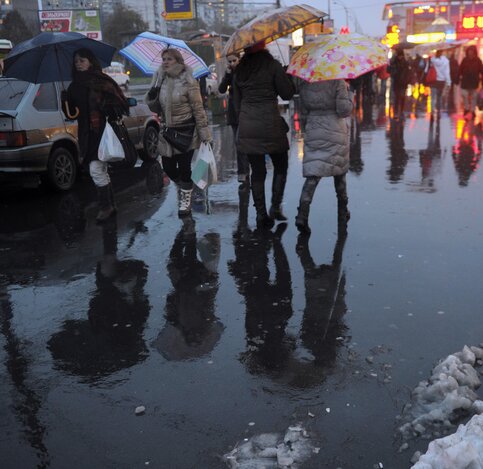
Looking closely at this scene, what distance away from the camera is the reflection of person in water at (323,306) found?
161 inches

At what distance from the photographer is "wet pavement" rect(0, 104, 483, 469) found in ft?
10.5

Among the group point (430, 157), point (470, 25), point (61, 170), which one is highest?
point (470, 25)

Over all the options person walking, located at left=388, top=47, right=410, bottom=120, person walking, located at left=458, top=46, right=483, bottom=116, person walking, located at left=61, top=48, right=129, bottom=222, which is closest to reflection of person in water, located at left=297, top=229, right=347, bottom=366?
person walking, located at left=61, top=48, right=129, bottom=222

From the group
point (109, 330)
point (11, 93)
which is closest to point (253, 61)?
point (109, 330)

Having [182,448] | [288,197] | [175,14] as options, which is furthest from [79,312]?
[175,14]

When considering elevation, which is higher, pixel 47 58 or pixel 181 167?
pixel 47 58

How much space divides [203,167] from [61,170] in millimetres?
2905

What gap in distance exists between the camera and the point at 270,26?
5.97 metres

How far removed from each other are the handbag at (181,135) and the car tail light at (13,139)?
2345mm

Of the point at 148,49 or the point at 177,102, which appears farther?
the point at 148,49

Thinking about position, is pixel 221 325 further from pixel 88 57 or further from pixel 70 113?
pixel 88 57

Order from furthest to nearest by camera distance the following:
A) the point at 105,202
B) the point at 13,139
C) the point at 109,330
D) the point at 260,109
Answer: the point at 13,139 → the point at 105,202 → the point at 260,109 → the point at 109,330

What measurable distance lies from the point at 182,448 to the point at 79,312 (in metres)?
2.07

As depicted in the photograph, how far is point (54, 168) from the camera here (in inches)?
353
